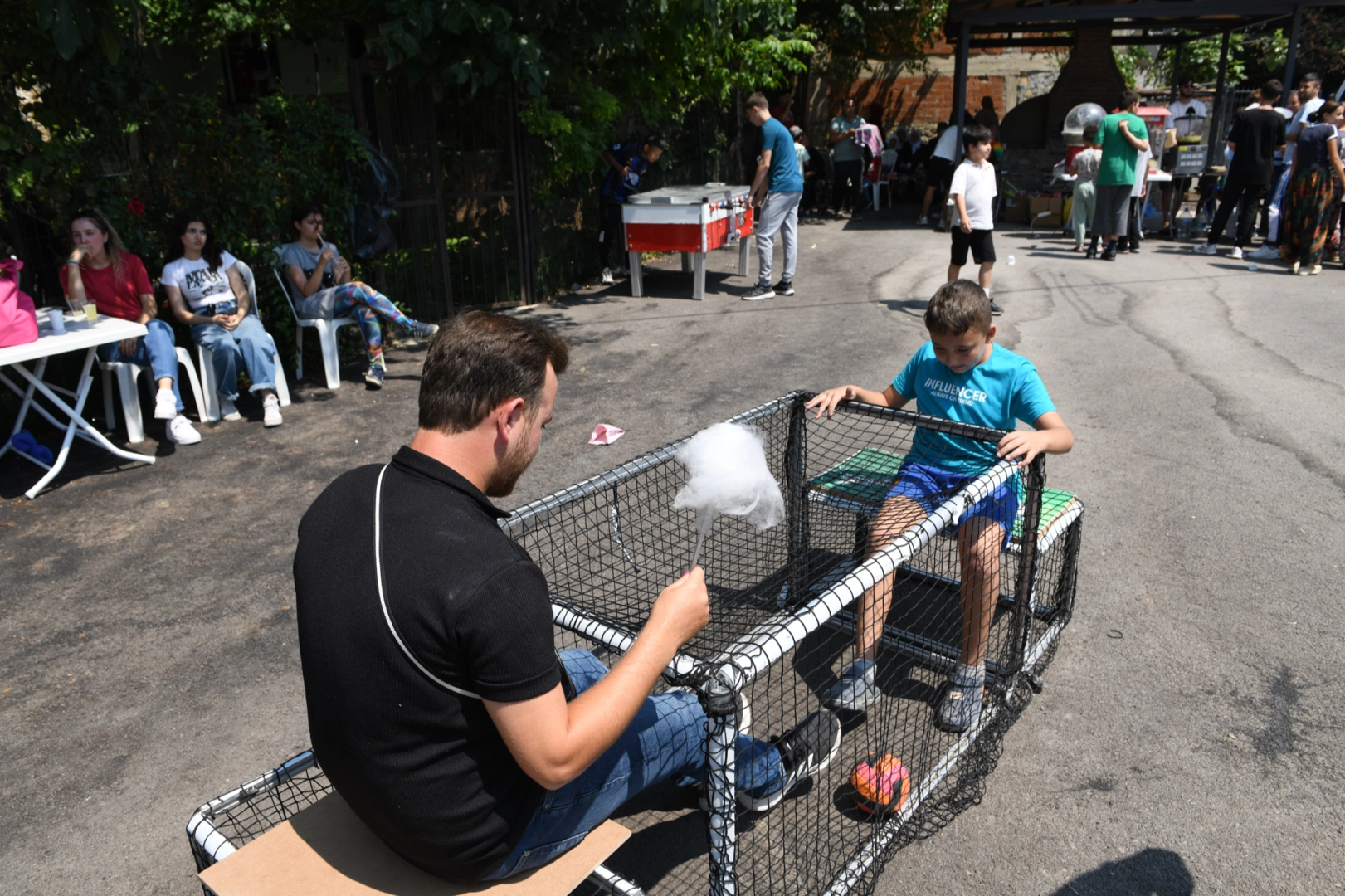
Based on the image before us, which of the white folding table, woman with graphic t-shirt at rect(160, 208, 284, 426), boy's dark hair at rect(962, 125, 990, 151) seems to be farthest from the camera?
boy's dark hair at rect(962, 125, 990, 151)

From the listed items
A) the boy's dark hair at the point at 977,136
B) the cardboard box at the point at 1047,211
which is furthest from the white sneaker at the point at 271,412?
the cardboard box at the point at 1047,211

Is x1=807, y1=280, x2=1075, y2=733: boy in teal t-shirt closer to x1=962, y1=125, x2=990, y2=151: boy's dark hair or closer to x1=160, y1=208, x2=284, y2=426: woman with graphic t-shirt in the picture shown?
x1=160, y1=208, x2=284, y2=426: woman with graphic t-shirt

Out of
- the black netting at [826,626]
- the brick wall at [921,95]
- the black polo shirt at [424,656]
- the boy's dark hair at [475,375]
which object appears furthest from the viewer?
the brick wall at [921,95]

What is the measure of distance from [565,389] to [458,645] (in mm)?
5508

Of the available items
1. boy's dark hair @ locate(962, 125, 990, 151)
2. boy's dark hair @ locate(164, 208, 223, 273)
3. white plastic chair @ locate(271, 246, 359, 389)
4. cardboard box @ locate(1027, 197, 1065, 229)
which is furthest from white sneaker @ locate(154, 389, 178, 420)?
cardboard box @ locate(1027, 197, 1065, 229)

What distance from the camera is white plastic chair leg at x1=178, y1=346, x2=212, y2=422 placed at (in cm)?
623

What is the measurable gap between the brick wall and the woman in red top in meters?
18.1

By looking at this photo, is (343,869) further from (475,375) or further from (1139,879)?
(1139,879)

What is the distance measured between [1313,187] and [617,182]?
7580 mm

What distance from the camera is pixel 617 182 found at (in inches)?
420

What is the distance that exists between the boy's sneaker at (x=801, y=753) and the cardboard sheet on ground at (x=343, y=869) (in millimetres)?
763

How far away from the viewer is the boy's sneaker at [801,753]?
8.82 ft

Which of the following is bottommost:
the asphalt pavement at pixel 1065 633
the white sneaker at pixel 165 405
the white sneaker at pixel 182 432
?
the asphalt pavement at pixel 1065 633

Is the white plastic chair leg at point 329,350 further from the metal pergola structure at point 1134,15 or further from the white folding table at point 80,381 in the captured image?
the metal pergola structure at point 1134,15
